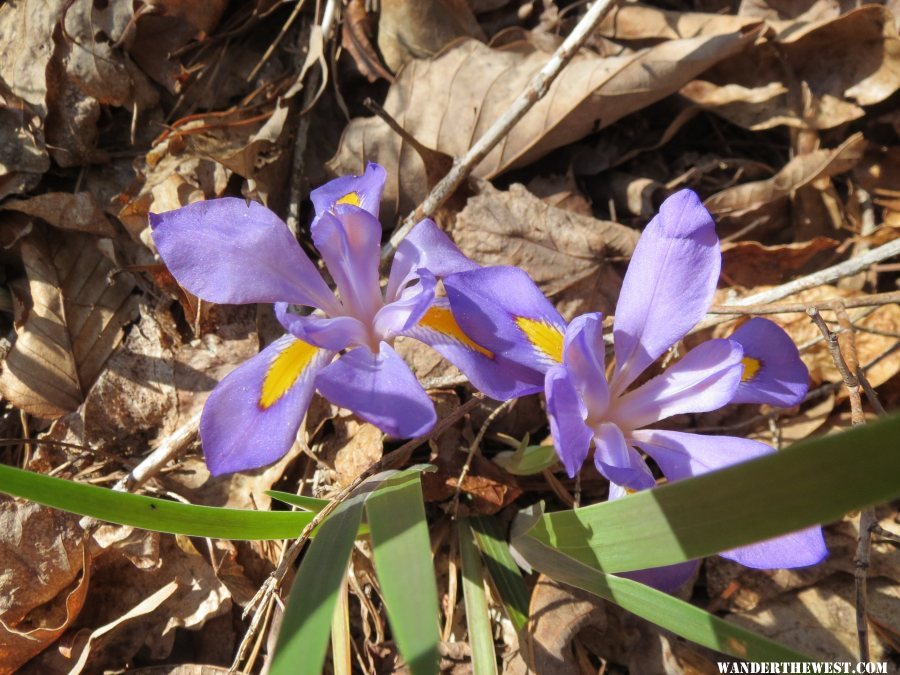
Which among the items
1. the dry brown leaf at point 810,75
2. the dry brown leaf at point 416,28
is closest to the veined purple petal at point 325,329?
the dry brown leaf at point 416,28

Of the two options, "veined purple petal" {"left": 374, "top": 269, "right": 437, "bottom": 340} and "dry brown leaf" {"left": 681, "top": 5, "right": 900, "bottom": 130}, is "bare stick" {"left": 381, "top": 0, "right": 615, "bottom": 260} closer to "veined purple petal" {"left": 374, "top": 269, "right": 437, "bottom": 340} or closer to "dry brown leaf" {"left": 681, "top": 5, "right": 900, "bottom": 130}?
"veined purple petal" {"left": 374, "top": 269, "right": 437, "bottom": 340}

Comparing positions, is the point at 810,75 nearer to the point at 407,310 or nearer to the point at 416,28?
the point at 416,28

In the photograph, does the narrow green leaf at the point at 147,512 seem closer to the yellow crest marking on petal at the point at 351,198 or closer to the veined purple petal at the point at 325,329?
the veined purple petal at the point at 325,329

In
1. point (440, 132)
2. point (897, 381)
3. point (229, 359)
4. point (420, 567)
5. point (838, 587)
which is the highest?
point (440, 132)

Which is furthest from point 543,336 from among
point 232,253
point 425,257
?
point 232,253

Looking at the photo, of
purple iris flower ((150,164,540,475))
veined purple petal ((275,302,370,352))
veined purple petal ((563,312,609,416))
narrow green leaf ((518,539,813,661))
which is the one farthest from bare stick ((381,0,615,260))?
narrow green leaf ((518,539,813,661))

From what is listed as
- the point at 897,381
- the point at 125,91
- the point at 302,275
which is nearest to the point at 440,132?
the point at 302,275

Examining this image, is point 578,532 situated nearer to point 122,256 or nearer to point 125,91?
point 122,256

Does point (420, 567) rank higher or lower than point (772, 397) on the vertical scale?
higher
